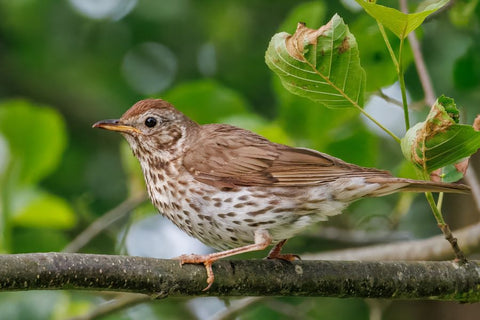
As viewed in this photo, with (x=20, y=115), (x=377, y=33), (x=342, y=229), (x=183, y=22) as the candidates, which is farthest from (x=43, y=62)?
(x=377, y=33)

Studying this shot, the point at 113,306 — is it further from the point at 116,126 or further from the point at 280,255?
the point at 280,255

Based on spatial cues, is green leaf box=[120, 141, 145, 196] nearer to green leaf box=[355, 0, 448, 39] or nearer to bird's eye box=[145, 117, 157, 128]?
bird's eye box=[145, 117, 157, 128]

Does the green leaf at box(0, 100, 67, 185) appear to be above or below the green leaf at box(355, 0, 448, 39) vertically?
below

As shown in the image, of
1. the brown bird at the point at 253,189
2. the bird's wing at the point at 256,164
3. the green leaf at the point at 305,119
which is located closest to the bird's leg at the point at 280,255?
the brown bird at the point at 253,189

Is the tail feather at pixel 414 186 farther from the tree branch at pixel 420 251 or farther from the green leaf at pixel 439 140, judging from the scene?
the tree branch at pixel 420 251

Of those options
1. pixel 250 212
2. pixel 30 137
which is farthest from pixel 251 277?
pixel 30 137

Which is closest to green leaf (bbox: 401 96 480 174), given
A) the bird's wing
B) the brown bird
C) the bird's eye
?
the brown bird
